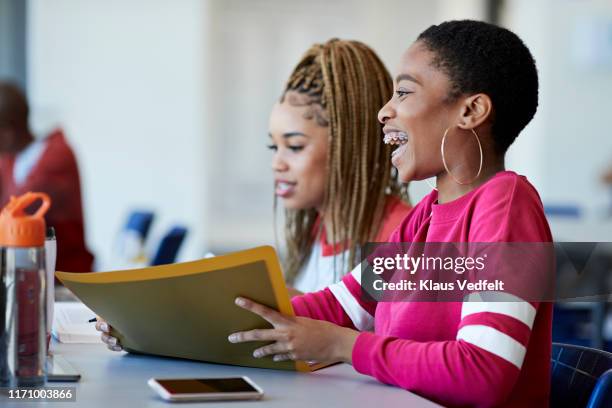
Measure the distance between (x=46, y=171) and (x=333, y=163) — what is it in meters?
1.74

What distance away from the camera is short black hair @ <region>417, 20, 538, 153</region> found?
123 centimetres

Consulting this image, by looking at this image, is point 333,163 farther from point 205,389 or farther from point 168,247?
point 168,247

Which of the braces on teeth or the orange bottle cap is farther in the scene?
the braces on teeth

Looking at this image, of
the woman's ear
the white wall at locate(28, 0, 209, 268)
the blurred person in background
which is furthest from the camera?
the white wall at locate(28, 0, 209, 268)

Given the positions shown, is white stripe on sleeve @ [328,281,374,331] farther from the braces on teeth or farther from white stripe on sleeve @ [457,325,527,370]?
white stripe on sleeve @ [457,325,527,370]

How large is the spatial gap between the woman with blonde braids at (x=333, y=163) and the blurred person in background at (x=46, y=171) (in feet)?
3.58

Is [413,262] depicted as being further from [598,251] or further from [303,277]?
[598,251]

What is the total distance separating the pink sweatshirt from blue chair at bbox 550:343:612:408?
0.30ft

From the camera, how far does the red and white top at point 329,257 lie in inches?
74.3

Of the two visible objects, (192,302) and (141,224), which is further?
(141,224)

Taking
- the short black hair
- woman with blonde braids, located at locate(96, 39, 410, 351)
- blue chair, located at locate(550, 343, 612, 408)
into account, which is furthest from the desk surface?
woman with blonde braids, located at locate(96, 39, 410, 351)

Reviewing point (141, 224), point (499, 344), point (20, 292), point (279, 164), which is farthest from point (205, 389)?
point (141, 224)

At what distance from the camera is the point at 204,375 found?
118cm

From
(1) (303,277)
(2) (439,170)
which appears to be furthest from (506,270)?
(1) (303,277)
